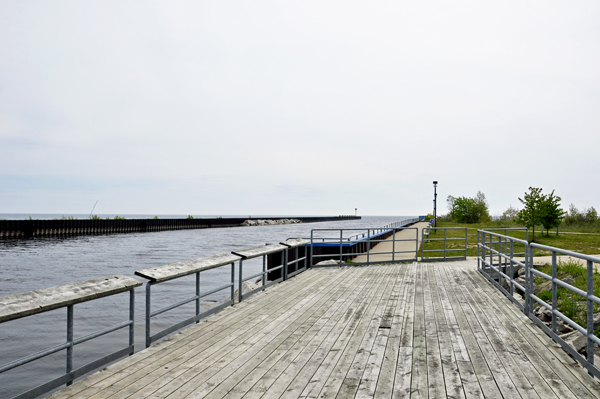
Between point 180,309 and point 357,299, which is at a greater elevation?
point 357,299

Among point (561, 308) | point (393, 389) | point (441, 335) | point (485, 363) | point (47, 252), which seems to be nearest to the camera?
point (393, 389)

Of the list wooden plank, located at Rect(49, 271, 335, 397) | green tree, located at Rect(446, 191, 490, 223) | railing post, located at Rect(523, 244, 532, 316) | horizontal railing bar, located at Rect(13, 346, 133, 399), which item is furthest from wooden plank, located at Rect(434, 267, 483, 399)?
green tree, located at Rect(446, 191, 490, 223)

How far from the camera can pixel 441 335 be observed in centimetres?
524

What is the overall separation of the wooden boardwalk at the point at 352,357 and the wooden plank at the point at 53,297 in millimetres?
743

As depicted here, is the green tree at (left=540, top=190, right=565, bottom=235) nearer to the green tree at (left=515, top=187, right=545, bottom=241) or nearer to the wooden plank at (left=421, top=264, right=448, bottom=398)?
the green tree at (left=515, top=187, right=545, bottom=241)

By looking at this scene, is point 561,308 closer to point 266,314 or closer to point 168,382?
point 266,314

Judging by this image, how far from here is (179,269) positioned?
5348 millimetres

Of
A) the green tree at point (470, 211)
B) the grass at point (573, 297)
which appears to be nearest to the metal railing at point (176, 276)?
the grass at point (573, 297)

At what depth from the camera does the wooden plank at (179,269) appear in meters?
4.76

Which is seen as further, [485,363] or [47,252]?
[47,252]

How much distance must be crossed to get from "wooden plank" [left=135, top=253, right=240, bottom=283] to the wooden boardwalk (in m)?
0.77

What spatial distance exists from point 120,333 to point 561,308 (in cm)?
1021

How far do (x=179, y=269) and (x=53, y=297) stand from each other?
6.25ft

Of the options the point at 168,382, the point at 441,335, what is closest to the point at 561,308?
the point at 441,335
